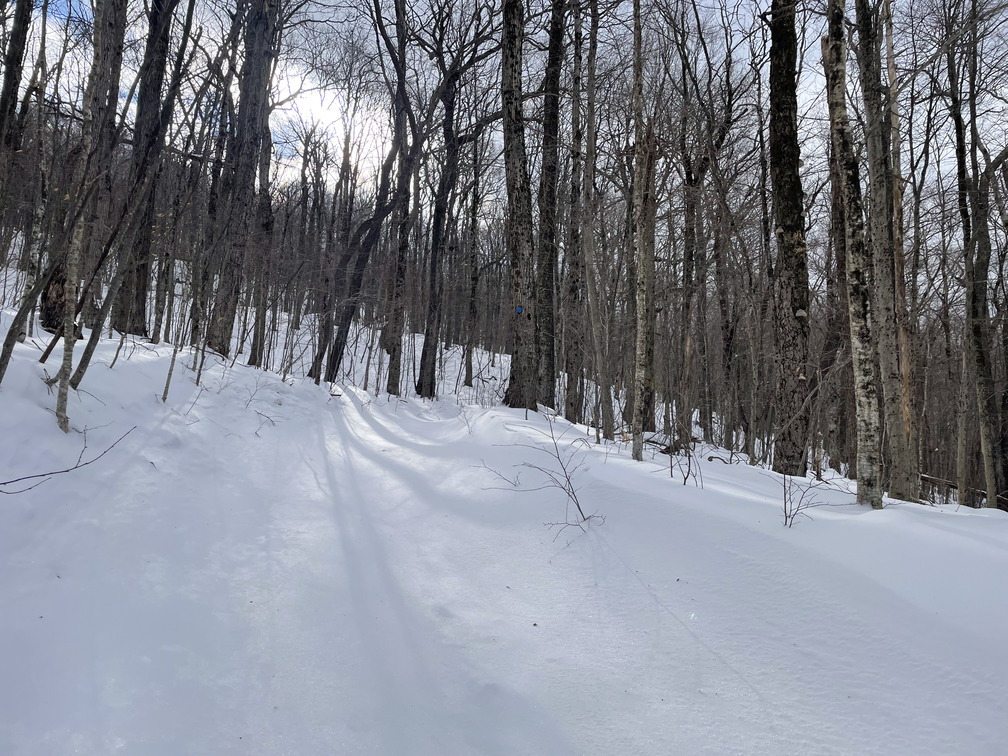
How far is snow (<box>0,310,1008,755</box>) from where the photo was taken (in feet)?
5.57

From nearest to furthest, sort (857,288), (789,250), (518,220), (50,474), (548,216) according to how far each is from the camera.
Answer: (50,474) → (857,288) → (789,250) → (518,220) → (548,216)

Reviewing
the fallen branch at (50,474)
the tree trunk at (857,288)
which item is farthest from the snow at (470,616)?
the tree trunk at (857,288)

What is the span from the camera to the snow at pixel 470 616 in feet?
5.57

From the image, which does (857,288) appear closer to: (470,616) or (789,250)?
(789,250)

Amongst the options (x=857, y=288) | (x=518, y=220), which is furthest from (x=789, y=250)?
(x=518, y=220)

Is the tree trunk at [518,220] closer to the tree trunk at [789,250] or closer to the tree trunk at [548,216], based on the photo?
the tree trunk at [548,216]

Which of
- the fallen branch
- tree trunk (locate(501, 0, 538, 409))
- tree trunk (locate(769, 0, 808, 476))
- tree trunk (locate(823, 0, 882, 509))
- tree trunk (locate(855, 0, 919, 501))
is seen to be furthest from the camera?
tree trunk (locate(501, 0, 538, 409))

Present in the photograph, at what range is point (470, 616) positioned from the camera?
2.49m

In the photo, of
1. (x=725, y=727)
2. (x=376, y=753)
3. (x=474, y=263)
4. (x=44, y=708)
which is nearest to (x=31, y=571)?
(x=44, y=708)

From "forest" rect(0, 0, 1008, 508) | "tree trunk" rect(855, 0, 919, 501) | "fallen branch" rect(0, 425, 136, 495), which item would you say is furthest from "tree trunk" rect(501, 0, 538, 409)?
"fallen branch" rect(0, 425, 136, 495)

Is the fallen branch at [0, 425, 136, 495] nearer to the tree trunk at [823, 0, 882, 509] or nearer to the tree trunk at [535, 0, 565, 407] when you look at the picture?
the tree trunk at [823, 0, 882, 509]

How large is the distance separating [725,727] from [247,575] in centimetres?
224

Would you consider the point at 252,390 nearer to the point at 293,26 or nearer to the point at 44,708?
the point at 44,708

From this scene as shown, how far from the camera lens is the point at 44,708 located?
5.24 ft
